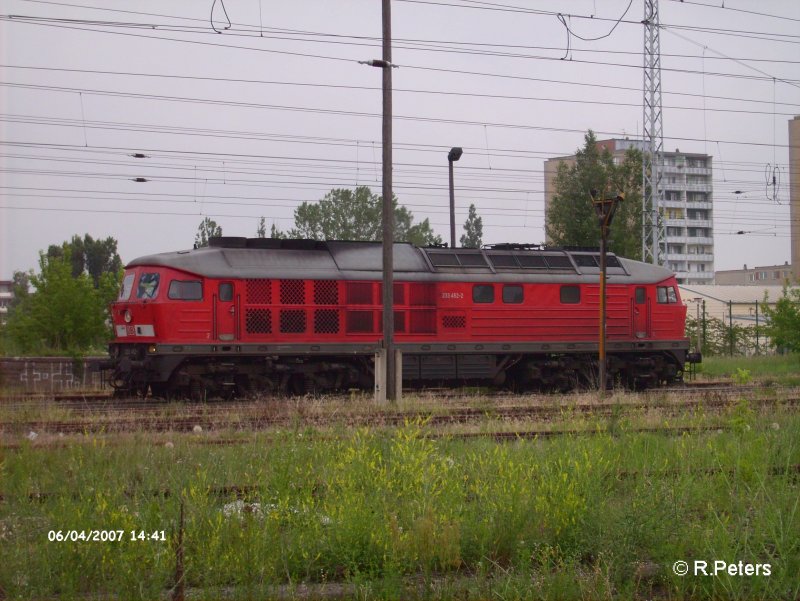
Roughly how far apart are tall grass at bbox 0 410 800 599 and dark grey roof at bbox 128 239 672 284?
32.4ft

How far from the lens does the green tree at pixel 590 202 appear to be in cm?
3972

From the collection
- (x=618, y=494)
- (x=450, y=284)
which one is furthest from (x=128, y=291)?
(x=618, y=494)

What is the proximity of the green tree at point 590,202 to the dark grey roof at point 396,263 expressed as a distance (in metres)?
16.3

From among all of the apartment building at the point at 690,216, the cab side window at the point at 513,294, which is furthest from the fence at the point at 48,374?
the apartment building at the point at 690,216

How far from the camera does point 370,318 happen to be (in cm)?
2028

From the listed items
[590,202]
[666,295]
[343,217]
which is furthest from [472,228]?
[666,295]

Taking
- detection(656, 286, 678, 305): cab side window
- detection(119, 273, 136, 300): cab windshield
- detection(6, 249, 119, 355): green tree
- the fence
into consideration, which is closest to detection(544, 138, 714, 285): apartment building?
detection(656, 286, 678, 305): cab side window

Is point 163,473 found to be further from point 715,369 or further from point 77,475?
point 715,369

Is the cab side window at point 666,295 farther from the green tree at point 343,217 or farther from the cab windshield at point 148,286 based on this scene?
the green tree at point 343,217

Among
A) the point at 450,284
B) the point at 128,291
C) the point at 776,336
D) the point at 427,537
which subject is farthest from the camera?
the point at 776,336

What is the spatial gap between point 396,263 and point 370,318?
162cm

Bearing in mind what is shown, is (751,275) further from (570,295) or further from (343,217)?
(570,295)

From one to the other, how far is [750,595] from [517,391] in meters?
16.8

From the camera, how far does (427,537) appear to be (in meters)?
6.38
